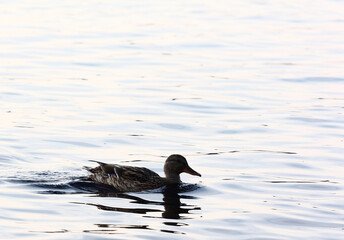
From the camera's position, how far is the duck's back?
1285cm

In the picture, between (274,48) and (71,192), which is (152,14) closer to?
(274,48)

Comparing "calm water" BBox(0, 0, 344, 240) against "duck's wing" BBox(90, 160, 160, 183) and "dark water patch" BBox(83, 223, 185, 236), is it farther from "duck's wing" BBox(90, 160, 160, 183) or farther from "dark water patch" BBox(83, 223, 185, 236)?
"duck's wing" BBox(90, 160, 160, 183)

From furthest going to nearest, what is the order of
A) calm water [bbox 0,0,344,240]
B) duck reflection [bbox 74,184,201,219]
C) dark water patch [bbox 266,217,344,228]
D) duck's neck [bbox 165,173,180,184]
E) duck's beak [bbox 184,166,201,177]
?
duck's neck [bbox 165,173,180,184], duck's beak [bbox 184,166,201,177], duck reflection [bbox 74,184,201,219], calm water [bbox 0,0,344,240], dark water patch [bbox 266,217,344,228]

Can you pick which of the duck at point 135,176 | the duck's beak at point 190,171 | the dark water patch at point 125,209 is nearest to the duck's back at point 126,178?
the duck at point 135,176

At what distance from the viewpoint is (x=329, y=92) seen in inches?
825

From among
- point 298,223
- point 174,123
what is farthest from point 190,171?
point 174,123

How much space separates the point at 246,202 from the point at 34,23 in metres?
21.1

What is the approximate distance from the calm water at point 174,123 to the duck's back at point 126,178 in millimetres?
208

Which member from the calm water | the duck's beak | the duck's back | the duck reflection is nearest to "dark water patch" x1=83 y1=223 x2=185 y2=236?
the calm water

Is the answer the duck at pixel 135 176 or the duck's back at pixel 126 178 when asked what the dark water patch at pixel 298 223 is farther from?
the duck's back at pixel 126 178

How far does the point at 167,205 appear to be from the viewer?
39.5 ft

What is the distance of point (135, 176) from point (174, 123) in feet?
15.2

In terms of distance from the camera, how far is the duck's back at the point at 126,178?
12.9 metres

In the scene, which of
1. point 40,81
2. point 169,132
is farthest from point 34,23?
point 169,132
